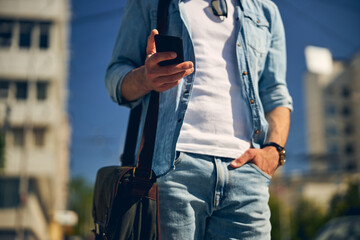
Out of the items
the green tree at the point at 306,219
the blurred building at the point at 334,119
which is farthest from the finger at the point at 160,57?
the blurred building at the point at 334,119

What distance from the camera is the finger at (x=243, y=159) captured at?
1.74m

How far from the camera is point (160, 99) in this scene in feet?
6.26

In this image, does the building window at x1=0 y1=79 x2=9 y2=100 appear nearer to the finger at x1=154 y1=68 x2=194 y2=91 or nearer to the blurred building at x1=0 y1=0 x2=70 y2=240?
the blurred building at x1=0 y1=0 x2=70 y2=240

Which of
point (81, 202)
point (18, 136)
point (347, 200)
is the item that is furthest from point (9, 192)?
point (81, 202)

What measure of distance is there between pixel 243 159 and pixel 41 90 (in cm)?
3058

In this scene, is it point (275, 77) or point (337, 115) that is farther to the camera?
point (337, 115)

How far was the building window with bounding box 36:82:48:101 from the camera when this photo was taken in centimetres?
3067

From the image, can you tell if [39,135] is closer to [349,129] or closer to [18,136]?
[18,136]

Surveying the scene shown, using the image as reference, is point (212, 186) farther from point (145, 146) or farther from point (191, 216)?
point (145, 146)

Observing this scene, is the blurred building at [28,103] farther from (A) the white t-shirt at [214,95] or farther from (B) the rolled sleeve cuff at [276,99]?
(A) the white t-shirt at [214,95]

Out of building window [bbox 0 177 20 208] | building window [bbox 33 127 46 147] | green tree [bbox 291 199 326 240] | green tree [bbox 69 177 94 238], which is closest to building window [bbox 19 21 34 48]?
building window [bbox 33 127 46 147]

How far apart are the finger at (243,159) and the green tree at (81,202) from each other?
73367 mm

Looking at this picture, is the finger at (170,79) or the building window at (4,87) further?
the building window at (4,87)

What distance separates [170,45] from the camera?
1.54 m
